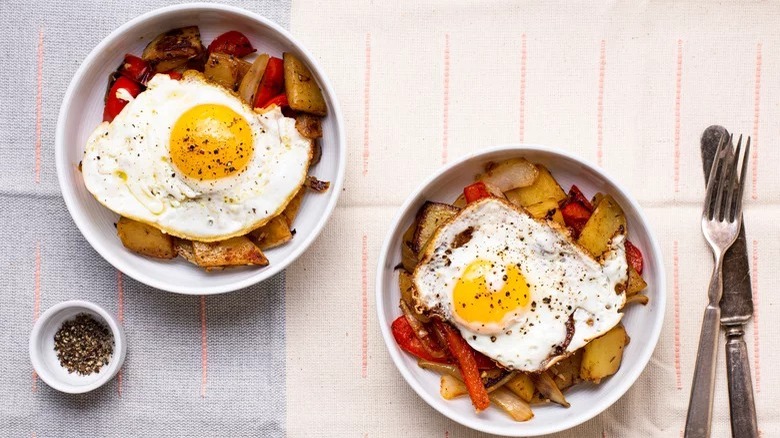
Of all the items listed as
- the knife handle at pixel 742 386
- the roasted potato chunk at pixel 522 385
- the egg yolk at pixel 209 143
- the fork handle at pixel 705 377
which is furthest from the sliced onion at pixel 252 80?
the knife handle at pixel 742 386

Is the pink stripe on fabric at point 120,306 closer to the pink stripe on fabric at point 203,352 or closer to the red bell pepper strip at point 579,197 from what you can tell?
the pink stripe on fabric at point 203,352

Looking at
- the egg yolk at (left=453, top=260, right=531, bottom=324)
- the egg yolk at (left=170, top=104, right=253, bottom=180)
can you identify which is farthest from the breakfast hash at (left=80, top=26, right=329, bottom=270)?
the egg yolk at (left=453, top=260, right=531, bottom=324)

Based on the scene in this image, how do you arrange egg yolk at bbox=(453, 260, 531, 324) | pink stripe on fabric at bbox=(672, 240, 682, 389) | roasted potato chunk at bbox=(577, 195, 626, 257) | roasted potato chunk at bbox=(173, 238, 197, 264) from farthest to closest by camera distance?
pink stripe on fabric at bbox=(672, 240, 682, 389) → roasted potato chunk at bbox=(173, 238, 197, 264) → roasted potato chunk at bbox=(577, 195, 626, 257) → egg yolk at bbox=(453, 260, 531, 324)

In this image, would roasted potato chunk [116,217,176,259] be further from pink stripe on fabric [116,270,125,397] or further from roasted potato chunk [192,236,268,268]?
pink stripe on fabric [116,270,125,397]

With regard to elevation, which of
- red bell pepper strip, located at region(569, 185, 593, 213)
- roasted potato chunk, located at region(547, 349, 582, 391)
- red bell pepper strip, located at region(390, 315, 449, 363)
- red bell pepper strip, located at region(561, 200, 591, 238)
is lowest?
roasted potato chunk, located at region(547, 349, 582, 391)

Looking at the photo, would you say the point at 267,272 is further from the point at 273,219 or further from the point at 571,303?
the point at 571,303

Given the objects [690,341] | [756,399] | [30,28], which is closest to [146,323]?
A: [30,28]
